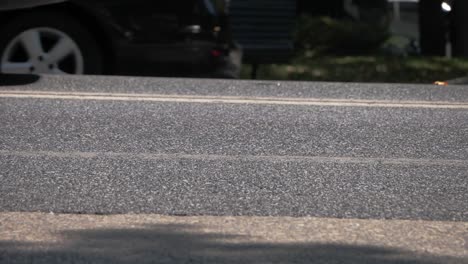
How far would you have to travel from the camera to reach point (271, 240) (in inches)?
195

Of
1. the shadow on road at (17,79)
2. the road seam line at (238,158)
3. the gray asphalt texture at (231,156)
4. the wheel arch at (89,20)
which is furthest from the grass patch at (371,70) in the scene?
the road seam line at (238,158)

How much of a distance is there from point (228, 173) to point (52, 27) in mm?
3572

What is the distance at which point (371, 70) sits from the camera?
12516 mm

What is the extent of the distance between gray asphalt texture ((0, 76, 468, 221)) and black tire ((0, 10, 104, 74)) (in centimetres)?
45

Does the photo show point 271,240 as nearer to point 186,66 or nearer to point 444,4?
point 186,66

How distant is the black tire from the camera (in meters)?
9.15

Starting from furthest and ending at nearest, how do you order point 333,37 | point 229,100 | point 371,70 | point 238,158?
point 333,37
point 371,70
point 229,100
point 238,158

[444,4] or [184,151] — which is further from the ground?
[184,151]

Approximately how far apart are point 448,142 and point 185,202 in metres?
2.30

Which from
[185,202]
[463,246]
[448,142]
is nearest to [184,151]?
[185,202]

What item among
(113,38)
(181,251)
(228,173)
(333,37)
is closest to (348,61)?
(333,37)

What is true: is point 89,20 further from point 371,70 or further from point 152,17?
point 371,70

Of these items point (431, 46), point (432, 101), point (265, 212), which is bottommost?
point (431, 46)

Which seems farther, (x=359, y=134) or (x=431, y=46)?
(x=431, y=46)
